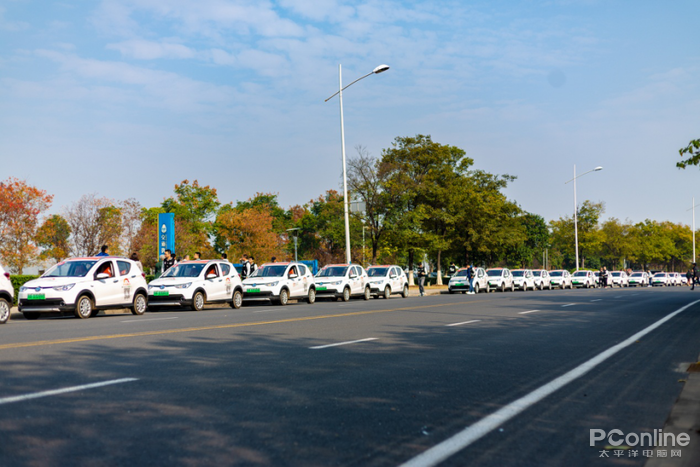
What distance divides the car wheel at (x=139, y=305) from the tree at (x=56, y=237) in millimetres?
30464

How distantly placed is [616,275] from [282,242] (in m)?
43.3

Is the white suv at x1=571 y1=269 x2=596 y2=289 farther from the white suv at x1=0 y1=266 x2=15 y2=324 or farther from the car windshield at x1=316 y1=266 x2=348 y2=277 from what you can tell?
the white suv at x1=0 y1=266 x2=15 y2=324

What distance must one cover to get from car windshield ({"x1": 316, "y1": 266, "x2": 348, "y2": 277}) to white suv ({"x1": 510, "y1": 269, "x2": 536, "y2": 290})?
22.0 m

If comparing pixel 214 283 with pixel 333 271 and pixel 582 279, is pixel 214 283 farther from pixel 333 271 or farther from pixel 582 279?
pixel 582 279

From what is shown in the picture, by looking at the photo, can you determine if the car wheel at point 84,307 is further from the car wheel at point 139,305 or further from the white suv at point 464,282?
the white suv at point 464,282

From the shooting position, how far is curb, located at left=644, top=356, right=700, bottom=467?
14.3 feet

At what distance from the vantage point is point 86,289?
17297 mm

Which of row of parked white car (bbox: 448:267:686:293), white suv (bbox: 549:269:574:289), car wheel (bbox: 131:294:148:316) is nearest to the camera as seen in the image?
car wheel (bbox: 131:294:148:316)

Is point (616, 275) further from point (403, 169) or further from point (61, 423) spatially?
point (61, 423)

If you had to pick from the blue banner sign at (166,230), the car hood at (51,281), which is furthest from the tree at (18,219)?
the car hood at (51,281)

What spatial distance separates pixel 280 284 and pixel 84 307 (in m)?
8.34

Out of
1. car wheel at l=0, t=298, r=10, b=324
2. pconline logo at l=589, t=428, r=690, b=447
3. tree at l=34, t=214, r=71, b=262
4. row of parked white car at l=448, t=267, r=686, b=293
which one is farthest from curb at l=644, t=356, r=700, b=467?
tree at l=34, t=214, r=71, b=262

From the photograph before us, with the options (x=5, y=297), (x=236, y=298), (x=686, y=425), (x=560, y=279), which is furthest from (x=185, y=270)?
(x=560, y=279)

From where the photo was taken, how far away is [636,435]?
5.00 meters
